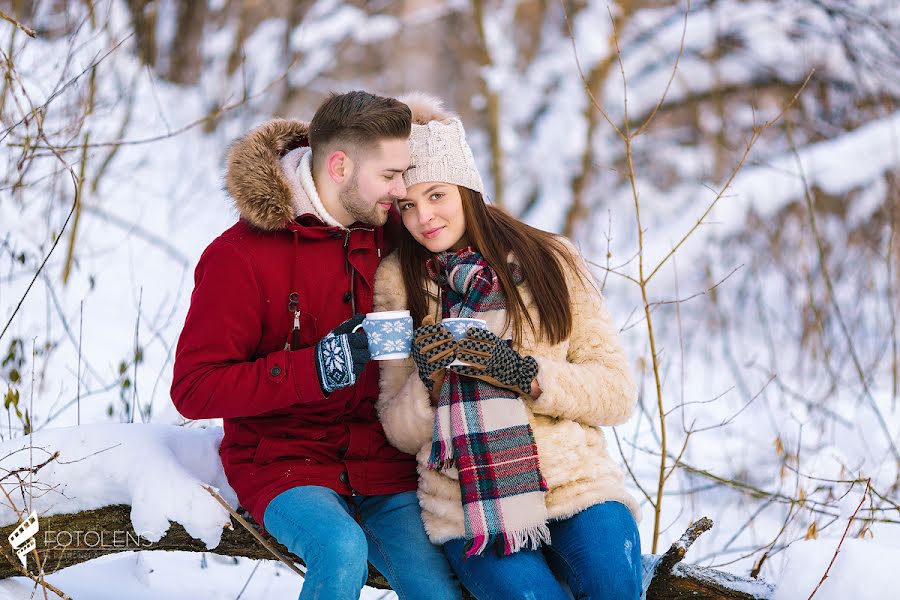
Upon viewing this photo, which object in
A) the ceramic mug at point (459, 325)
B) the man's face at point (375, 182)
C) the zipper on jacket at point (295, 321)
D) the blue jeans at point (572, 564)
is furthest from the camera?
the man's face at point (375, 182)

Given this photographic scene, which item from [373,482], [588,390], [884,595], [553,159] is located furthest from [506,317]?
[553,159]

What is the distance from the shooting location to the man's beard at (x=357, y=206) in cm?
274

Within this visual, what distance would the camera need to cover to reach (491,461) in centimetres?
Result: 256

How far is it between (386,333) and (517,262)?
643mm

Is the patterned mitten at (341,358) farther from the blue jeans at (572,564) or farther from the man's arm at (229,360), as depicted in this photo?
the blue jeans at (572,564)

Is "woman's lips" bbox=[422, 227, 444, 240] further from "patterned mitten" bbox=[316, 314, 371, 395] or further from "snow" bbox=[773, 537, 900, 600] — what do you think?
"snow" bbox=[773, 537, 900, 600]

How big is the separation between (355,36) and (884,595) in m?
10.5

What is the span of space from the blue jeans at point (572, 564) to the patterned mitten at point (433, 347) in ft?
1.82

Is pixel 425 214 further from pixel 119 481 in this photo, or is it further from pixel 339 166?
pixel 119 481

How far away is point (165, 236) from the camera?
721 cm

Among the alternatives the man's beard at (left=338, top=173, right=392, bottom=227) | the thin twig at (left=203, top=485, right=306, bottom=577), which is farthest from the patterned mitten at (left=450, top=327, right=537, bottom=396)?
the thin twig at (left=203, top=485, right=306, bottom=577)

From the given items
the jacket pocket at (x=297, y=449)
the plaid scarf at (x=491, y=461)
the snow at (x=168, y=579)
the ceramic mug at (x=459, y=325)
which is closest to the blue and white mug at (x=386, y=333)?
the ceramic mug at (x=459, y=325)

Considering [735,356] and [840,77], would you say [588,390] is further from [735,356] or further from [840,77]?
[840,77]

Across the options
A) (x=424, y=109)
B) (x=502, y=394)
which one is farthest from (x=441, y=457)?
(x=424, y=109)
